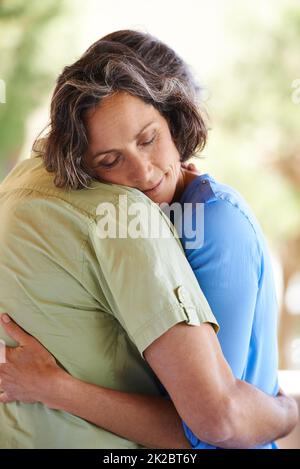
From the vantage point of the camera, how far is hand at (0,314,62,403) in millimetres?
1266

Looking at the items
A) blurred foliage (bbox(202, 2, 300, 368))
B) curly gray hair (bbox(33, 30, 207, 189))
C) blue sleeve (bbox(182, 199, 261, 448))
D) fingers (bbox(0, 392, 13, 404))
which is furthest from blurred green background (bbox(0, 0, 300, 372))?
fingers (bbox(0, 392, 13, 404))

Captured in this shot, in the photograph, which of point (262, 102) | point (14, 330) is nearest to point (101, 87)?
point (14, 330)

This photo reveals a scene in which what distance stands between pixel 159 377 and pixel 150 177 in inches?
15.9

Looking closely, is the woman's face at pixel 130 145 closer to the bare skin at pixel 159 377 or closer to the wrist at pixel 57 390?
the bare skin at pixel 159 377

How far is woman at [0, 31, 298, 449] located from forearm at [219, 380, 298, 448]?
0.07 m

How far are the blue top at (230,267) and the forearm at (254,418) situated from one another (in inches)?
2.8

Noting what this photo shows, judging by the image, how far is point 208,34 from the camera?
5086 mm

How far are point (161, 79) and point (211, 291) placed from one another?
42 centimetres

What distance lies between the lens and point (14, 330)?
1.28 meters

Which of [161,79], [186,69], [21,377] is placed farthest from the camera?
[186,69]

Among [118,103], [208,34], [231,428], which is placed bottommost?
[231,428]

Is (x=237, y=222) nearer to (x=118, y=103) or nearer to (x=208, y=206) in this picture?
(x=208, y=206)

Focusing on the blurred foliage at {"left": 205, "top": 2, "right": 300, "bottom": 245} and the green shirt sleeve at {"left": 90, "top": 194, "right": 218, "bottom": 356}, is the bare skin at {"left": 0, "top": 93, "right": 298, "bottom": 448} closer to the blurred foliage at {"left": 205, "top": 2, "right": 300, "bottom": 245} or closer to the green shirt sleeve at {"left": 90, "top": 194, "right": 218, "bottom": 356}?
the green shirt sleeve at {"left": 90, "top": 194, "right": 218, "bottom": 356}

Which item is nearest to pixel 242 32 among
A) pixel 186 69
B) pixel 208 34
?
pixel 208 34
